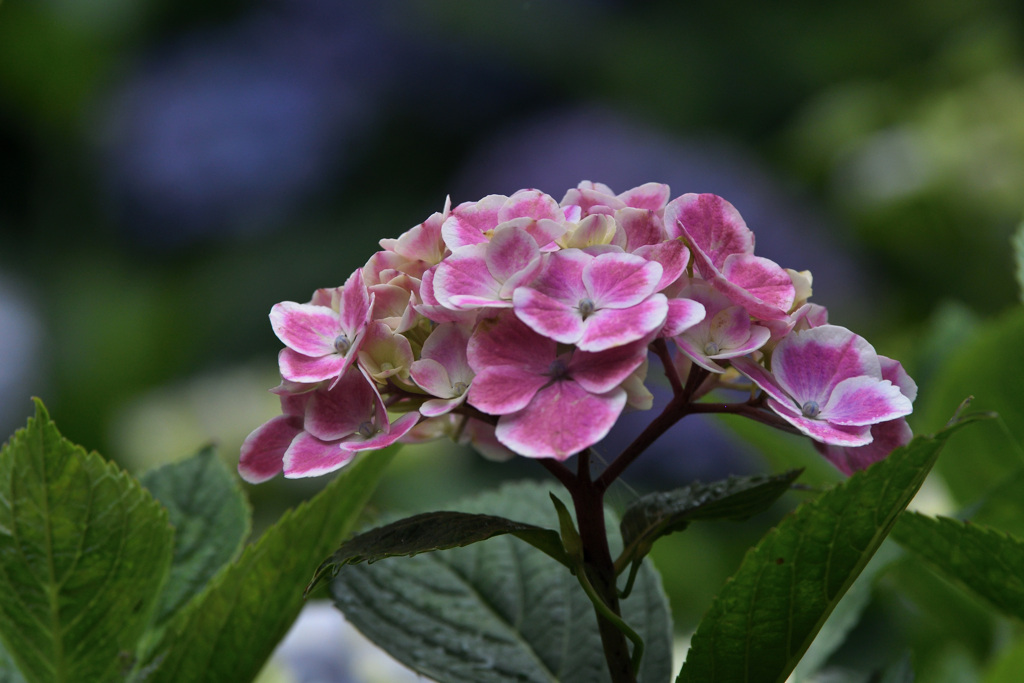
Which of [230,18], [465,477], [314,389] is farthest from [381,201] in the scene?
[314,389]

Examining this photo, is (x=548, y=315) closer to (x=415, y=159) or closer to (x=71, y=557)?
(x=71, y=557)

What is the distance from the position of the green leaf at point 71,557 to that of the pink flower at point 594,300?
0.17 meters

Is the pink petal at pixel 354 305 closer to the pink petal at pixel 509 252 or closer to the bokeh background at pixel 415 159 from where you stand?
the pink petal at pixel 509 252

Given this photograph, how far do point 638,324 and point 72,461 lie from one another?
205 mm

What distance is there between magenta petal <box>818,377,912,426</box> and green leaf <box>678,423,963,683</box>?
0.02 metres

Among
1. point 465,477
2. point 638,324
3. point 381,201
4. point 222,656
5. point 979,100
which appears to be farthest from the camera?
point 381,201

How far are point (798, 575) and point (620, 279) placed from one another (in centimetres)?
10

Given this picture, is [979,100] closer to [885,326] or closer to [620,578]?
[885,326]

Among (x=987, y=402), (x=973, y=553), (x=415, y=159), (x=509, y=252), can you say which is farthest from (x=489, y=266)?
(x=415, y=159)

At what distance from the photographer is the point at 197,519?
1.51 ft

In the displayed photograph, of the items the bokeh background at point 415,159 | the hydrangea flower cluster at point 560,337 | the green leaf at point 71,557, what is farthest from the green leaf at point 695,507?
the bokeh background at point 415,159

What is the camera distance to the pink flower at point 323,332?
1.04 feet

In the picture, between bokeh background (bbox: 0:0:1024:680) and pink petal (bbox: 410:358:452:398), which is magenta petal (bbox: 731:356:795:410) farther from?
bokeh background (bbox: 0:0:1024:680)

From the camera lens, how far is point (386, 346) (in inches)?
12.7
